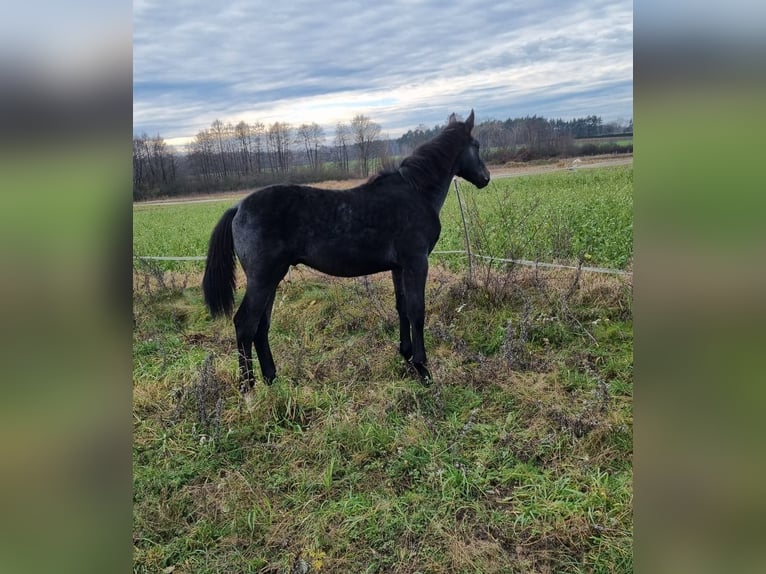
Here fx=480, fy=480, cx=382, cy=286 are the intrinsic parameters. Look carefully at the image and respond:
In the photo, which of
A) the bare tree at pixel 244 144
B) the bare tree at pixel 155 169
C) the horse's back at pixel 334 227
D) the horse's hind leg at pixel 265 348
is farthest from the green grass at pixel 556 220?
the bare tree at pixel 155 169

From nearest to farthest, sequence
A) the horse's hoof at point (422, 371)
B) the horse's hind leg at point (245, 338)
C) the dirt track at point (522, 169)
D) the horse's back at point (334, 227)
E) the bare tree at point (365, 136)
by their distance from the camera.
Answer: the horse's back at point (334, 227), the horse's hind leg at point (245, 338), the horse's hoof at point (422, 371), the bare tree at point (365, 136), the dirt track at point (522, 169)

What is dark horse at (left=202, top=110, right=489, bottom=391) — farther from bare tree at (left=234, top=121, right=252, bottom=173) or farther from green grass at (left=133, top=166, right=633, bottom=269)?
bare tree at (left=234, top=121, right=252, bottom=173)

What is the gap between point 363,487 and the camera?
2.78m

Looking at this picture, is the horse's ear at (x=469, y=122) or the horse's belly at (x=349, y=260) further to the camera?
the horse's ear at (x=469, y=122)

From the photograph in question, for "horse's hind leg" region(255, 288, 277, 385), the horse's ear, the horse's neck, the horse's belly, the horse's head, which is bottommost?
"horse's hind leg" region(255, 288, 277, 385)

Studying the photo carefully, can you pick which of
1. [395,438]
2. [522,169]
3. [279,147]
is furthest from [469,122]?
[522,169]

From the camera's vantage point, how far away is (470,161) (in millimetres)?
4402

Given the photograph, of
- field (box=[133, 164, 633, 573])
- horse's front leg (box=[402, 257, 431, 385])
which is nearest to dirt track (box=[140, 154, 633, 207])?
field (box=[133, 164, 633, 573])

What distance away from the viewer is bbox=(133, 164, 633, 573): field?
7.67 feet
